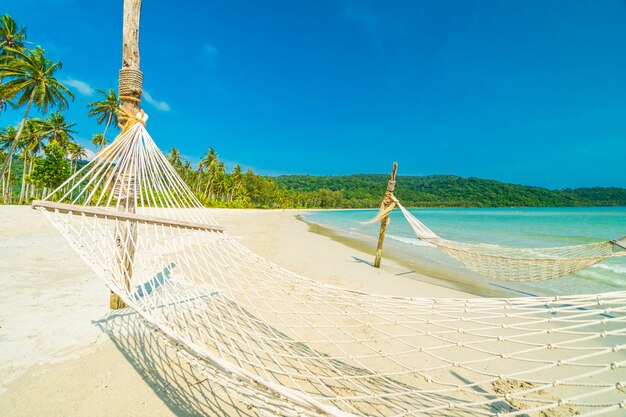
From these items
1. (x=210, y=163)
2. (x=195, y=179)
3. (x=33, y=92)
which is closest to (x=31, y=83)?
(x=33, y=92)

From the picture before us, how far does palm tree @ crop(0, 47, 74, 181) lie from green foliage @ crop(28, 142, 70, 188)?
2434 millimetres

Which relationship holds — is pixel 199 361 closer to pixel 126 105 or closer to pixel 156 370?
pixel 156 370

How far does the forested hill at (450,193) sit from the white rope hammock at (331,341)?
55455 mm

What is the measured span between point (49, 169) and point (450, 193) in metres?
69.7

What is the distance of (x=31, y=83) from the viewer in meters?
12.1

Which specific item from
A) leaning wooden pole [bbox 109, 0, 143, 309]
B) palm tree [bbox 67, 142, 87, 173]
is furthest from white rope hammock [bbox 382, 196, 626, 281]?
palm tree [bbox 67, 142, 87, 173]

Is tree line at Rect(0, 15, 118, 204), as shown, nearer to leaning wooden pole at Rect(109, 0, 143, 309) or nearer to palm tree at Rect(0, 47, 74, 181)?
palm tree at Rect(0, 47, 74, 181)

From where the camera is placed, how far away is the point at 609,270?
6113 millimetres

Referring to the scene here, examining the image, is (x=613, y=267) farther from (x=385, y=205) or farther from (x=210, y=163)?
(x=210, y=163)

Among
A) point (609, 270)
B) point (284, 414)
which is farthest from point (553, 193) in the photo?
point (284, 414)

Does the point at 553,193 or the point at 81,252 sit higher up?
the point at 553,193

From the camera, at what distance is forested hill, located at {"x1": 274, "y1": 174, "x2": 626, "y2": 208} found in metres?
54.1

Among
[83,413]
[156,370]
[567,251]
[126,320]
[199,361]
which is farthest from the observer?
[567,251]

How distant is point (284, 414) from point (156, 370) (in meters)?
1.29
